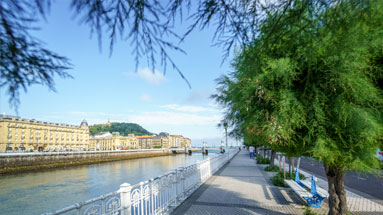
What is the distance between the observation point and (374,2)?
5.52 feet

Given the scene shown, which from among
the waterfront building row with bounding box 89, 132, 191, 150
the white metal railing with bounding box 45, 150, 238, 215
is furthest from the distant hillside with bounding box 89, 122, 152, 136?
the white metal railing with bounding box 45, 150, 238, 215

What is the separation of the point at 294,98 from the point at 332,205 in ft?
9.47

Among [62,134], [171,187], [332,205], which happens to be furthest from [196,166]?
[62,134]

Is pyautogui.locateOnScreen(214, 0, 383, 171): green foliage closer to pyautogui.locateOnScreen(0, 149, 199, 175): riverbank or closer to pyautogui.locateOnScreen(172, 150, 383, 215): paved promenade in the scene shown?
pyautogui.locateOnScreen(172, 150, 383, 215): paved promenade

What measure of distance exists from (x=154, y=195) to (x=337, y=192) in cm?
435

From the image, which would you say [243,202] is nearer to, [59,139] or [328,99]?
[328,99]

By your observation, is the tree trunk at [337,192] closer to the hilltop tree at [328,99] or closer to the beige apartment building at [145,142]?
the hilltop tree at [328,99]

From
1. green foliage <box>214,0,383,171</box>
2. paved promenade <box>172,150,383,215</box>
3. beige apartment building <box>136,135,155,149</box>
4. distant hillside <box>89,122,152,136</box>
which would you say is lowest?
beige apartment building <box>136,135,155,149</box>

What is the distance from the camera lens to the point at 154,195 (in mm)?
5973

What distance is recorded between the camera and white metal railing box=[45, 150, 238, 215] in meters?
3.92

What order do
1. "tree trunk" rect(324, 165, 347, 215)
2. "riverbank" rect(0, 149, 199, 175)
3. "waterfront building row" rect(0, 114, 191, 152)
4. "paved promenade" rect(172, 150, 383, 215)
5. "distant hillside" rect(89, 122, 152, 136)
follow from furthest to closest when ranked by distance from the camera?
"distant hillside" rect(89, 122, 152, 136) → "waterfront building row" rect(0, 114, 191, 152) → "riverbank" rect(0, 149, 199, 175) → "paved promenade" rect(172, 150, 383, 215) → "tree trunk" rect(324, 165, 347, 215)

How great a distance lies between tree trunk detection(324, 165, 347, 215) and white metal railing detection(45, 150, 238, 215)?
4.07 metres

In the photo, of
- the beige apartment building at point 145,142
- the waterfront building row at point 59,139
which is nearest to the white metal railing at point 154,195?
the waterfront building row at point 59,139

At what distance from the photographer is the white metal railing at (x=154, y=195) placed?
154 inches
